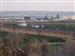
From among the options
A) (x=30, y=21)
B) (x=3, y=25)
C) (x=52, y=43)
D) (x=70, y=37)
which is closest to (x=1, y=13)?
(x=3, y=25)

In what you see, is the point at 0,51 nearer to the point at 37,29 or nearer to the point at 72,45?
the point at 37,29

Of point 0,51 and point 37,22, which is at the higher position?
point 37,22

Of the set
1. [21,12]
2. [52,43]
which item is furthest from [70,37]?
[21,12]
